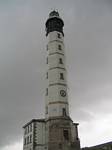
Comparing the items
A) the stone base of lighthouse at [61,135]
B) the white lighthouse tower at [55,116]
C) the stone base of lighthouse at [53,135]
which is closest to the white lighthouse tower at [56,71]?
the white lighthouse tower at [55,116]

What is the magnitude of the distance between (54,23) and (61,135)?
21.8m

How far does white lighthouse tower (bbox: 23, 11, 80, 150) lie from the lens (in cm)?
3862

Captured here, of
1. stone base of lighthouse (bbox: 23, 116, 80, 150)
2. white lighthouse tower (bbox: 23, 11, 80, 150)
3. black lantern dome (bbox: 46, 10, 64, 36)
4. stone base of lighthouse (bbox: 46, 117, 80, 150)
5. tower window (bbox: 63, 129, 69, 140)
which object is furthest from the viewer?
black lantern dome (bbox: 46, 10, 64, 36)

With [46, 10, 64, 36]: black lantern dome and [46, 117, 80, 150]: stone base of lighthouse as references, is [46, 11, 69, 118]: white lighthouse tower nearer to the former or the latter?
[46, 10, 64, 36]: black lantern dome

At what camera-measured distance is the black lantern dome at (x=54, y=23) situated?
47094mm

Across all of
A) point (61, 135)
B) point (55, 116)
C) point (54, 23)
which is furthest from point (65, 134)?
point (54, 23)

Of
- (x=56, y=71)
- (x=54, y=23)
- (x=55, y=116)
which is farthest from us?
(x=54, y=23)

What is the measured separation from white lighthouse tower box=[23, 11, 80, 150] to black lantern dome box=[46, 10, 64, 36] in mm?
117

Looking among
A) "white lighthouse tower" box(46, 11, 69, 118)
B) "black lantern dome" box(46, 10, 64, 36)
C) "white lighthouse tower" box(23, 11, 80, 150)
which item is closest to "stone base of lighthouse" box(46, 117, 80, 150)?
"white lighthouse tower" box(23, 11, 80, 150)

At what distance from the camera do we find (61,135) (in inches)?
1513

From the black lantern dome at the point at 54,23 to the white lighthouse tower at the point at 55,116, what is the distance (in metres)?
0.12

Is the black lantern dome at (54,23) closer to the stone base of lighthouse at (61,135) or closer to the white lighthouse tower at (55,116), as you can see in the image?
the white lighthouse tower at (55,116)

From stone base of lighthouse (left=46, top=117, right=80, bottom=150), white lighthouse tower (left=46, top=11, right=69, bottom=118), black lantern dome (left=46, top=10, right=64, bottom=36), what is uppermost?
black lantern dome (left=46, top=10, right=64, bottom=36)

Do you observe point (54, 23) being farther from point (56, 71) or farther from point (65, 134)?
point (65, 134)
